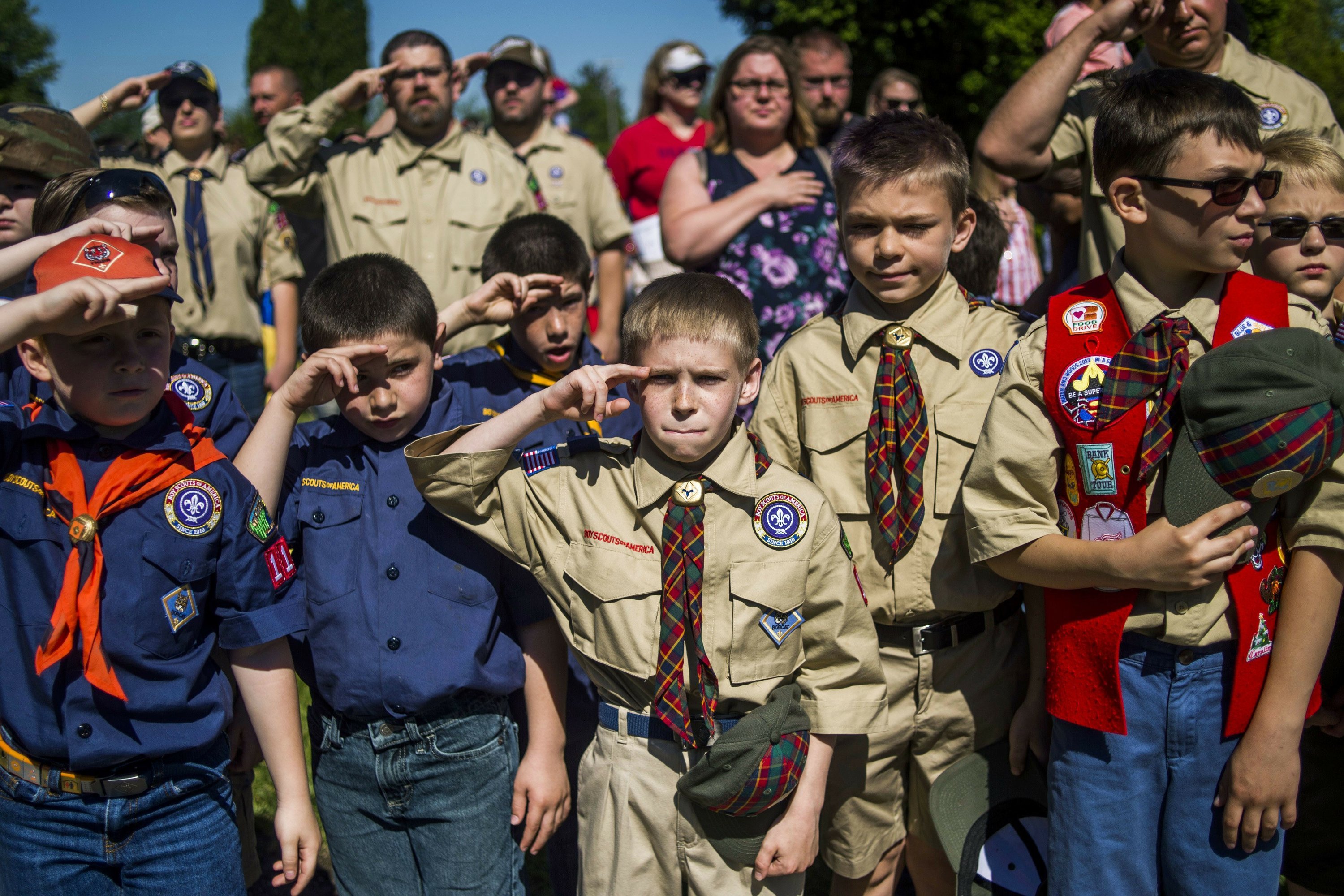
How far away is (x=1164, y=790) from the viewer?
7.50 ft

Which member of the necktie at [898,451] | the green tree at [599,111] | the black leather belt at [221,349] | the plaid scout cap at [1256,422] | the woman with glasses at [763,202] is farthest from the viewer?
the green tree at [599,111]

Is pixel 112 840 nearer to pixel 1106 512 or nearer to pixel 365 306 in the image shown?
pixel 365 306

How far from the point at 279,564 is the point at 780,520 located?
1.26 metres

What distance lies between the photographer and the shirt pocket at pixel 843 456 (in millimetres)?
2781

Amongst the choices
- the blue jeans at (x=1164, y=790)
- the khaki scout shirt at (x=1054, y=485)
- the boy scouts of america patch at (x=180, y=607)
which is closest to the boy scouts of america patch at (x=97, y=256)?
the boy scouts of america patch at (x=180, y=607)

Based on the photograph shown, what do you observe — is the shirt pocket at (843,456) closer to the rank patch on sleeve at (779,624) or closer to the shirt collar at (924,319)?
the shirt collar at (924,319)

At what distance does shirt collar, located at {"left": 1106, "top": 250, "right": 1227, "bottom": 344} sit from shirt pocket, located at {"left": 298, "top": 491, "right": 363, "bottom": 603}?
78.4 inches

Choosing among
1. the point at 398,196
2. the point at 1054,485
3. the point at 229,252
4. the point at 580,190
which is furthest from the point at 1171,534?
the point at 229,252

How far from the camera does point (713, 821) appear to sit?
2.39m

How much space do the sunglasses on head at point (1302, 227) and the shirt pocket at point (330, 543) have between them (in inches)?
103

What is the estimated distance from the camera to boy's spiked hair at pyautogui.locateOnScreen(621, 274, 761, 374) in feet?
8.09

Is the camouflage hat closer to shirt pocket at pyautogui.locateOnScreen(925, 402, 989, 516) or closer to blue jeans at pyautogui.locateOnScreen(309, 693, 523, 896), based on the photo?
blue jeans at pyautogui.locateOnScreen(309, 693, 523, 896)

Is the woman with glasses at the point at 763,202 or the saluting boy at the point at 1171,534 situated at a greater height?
the woman with glasses at the point at 763,202

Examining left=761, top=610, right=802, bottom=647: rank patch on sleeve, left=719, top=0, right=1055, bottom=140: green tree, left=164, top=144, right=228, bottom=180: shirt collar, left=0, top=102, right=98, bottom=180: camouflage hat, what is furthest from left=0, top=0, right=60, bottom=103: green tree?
left=761, top=610, right=802, bottom=647: rank patch on sleeve
